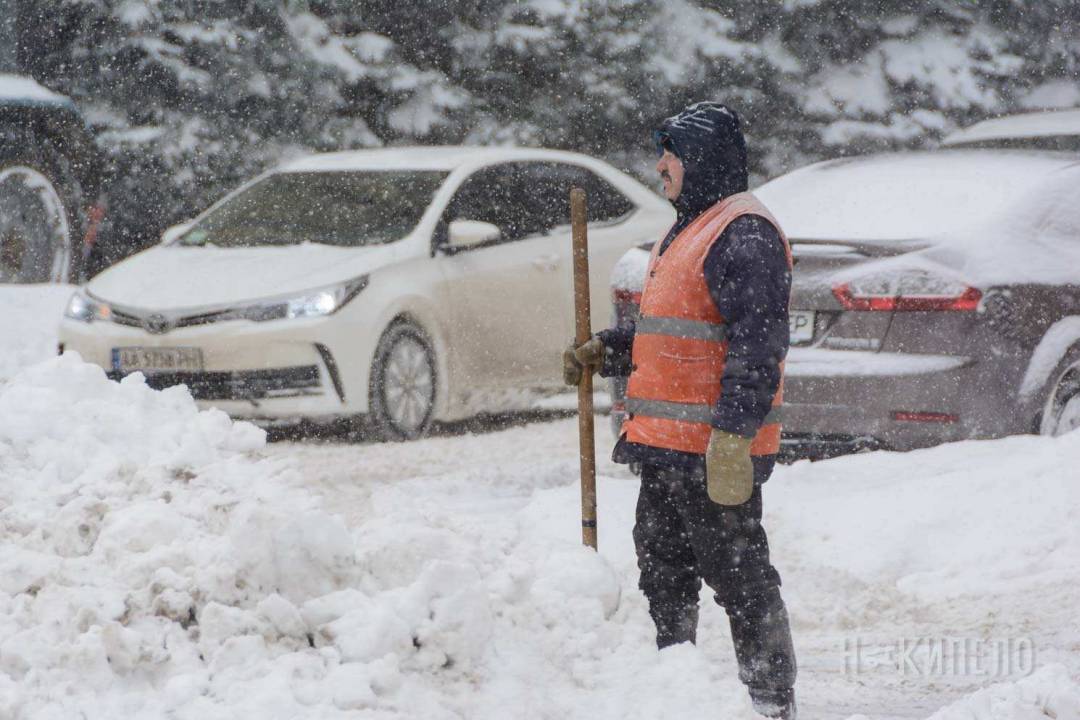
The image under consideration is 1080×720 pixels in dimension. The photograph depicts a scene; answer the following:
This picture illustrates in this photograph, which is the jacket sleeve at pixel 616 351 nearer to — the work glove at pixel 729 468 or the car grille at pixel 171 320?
the work glove at pixel 729 468

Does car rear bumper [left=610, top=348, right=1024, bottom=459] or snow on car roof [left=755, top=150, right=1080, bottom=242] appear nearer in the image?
car rear bumper [left=610, top=348, right=1024, bottom=459]

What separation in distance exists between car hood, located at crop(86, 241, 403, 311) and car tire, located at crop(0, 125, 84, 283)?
4.00 metres

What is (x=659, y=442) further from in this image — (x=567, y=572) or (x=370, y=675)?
(x=370, y=675)

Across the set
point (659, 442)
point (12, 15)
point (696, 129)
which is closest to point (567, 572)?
point (659, 442)

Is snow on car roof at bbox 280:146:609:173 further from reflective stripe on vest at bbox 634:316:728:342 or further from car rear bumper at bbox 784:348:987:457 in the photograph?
reflective stripe on vest at bbox 634:316:728:342

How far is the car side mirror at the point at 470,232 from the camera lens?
29.3 ft

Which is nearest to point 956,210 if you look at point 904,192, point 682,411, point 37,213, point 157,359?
point 904,192

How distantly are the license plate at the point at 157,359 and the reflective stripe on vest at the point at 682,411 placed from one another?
4533mm

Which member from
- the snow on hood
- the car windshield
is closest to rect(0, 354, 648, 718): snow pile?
the snow on hood

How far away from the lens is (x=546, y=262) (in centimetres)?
955

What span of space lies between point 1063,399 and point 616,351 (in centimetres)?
316

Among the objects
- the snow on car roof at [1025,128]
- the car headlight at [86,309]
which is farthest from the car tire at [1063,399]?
the car headlight at [86,309]

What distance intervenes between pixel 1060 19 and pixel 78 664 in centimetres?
1440

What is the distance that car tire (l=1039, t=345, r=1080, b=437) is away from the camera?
273 inches
